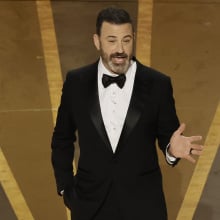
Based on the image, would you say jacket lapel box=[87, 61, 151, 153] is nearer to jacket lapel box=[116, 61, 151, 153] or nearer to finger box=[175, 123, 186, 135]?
jacket lapel box=[116, 61, 151, 153]

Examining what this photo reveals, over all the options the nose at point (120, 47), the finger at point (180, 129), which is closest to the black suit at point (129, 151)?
the finger at point (180, 129)

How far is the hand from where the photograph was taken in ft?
9.93

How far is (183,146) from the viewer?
9.99 ft

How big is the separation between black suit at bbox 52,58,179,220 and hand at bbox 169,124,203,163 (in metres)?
0.13

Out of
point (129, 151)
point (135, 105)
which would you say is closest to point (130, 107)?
point (135, 105)

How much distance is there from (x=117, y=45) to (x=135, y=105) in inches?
13.7

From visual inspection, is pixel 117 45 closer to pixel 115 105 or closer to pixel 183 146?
pixel 115 105

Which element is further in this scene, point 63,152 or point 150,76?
point 63,152

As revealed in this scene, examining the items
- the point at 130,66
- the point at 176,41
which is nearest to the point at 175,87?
the point at 176,41

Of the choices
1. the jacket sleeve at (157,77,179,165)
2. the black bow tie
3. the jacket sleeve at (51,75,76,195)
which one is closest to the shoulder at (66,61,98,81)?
the black bow tie

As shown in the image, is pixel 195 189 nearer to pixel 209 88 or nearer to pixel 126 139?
pixel 209 88

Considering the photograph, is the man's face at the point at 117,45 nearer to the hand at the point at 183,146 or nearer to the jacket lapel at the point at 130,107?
the jacket lapel at the point at 130,107

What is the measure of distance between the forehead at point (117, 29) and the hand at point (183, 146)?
59 cm

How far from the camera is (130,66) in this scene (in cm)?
328
